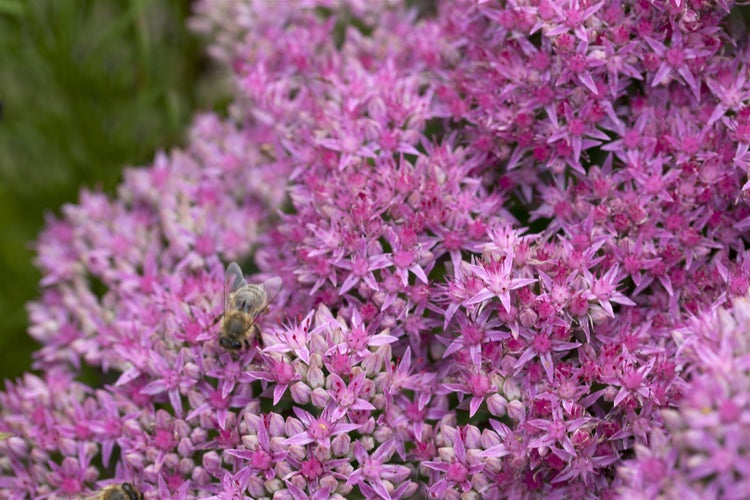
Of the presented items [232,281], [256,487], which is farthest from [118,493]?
[232,281]

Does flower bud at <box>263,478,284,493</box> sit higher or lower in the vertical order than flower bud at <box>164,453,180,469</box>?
lower

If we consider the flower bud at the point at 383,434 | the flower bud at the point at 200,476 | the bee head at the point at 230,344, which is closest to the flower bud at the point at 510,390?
the flower bud at the point at 383,434

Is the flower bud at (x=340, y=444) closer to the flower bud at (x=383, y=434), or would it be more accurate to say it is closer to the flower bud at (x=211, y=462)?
the flower bud at (x=383, y=434)

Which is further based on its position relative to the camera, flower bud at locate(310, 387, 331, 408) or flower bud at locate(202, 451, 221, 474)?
flower bud at locate(202, 451, 221, 474)

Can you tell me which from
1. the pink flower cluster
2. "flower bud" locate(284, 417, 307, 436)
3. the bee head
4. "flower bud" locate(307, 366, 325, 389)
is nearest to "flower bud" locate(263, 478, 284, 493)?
the pink flower cluster

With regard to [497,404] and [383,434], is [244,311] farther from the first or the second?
[497,404]

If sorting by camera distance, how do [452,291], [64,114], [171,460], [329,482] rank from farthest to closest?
[64,114] → [171,460] → [452,291] → [329,482]

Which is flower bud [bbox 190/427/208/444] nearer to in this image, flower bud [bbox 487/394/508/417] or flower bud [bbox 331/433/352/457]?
flower bud [bbox 331/433/352/457]
